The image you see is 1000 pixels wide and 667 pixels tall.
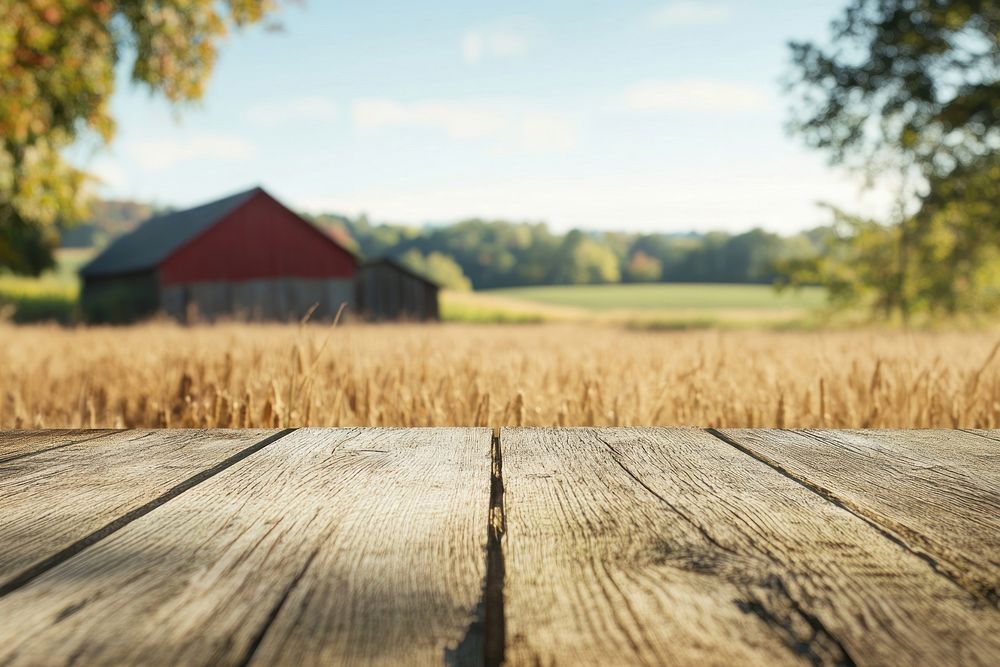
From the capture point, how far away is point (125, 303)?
2653 cm

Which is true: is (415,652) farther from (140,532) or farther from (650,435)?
(650,435)

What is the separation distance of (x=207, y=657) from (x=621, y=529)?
635 millimetres

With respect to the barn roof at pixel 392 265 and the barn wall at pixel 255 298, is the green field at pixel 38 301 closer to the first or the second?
the barn wall at pixel 255 298

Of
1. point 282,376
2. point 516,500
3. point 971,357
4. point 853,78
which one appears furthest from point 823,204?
point 516,500

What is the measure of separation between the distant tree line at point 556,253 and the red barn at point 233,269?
150ft

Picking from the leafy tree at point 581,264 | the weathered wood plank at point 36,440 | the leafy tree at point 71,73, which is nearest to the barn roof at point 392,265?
the leafy tree at point 71,73

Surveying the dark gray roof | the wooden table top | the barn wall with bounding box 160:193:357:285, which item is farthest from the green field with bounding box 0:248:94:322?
the wooden table top

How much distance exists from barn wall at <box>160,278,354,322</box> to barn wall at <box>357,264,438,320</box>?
0.84 m

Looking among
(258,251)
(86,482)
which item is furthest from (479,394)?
(258,251)

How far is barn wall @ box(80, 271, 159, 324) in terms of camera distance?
2600 centimetres

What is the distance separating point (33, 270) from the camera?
101 ft

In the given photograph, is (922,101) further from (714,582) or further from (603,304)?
(603,304)

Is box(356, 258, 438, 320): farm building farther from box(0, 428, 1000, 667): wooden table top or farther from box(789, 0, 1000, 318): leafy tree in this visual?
box(0, 428, 1000, 667): wooden table top

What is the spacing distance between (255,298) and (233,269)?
4.24ft
